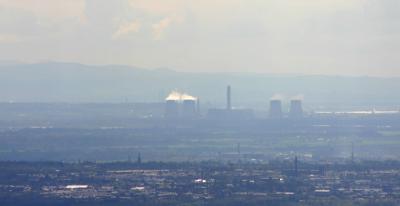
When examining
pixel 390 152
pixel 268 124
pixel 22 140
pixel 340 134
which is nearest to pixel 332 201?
pixel 390 152

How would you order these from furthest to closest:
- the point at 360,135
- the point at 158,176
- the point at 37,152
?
the point at 360,135 < the point at 37,152 < the point at 158,176

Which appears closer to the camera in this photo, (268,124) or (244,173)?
(244,173)

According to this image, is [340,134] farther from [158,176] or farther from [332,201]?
[332,201]

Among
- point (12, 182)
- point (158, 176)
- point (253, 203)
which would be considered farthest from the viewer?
point (158, 176)

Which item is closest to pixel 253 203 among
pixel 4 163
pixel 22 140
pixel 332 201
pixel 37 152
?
pixel 332 201

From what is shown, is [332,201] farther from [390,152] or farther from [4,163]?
[390,152]

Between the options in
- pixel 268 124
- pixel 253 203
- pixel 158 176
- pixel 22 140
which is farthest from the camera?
pixel 268 124

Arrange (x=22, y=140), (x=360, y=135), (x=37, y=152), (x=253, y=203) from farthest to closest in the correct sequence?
(x=360, y=135) < (x=22, y=140) < (x=37, y=152) < (x=253, y=203)

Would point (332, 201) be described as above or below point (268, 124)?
below

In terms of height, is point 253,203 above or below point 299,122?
below
